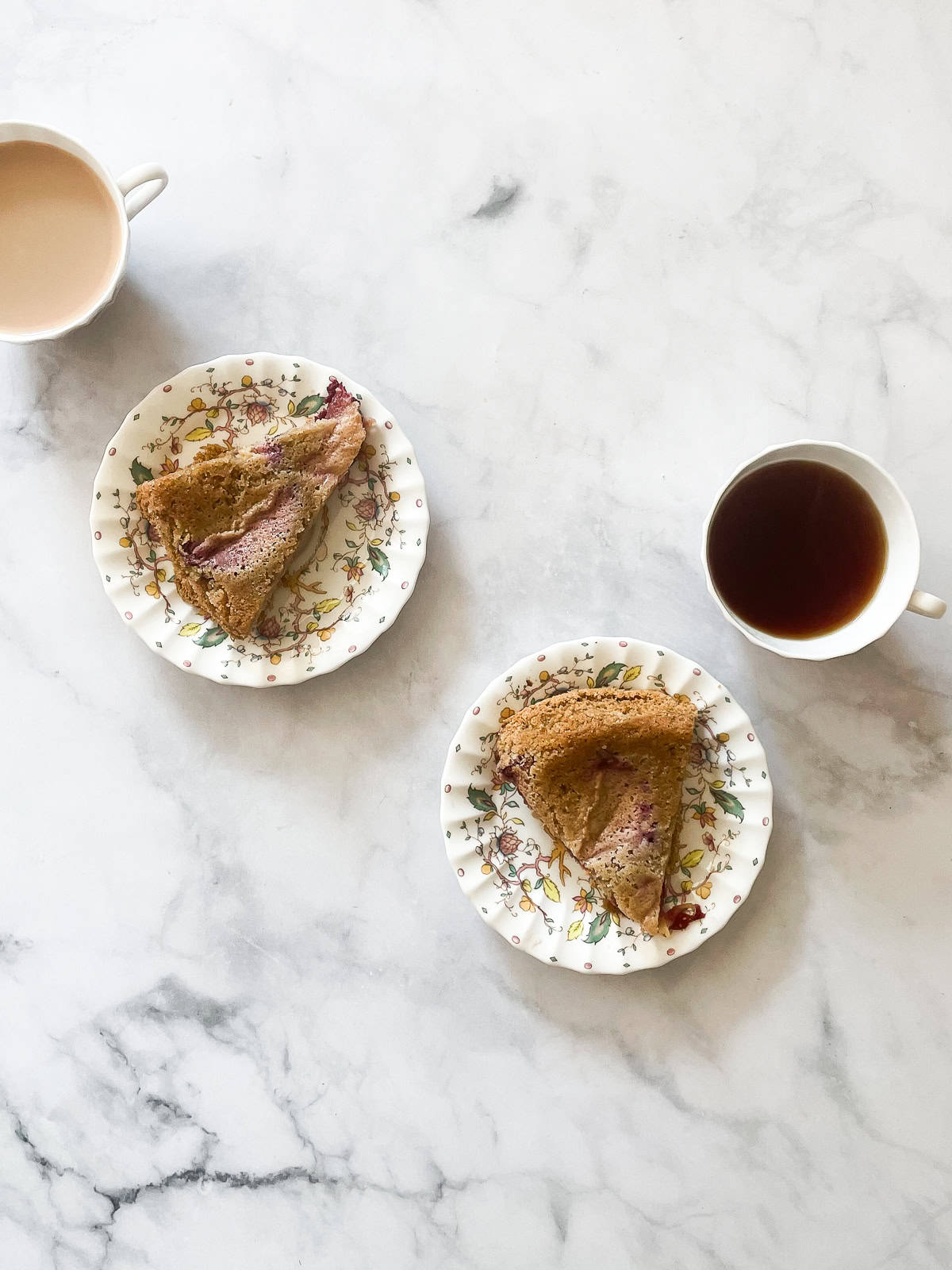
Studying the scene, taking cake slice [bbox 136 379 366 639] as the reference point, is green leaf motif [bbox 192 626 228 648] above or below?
below

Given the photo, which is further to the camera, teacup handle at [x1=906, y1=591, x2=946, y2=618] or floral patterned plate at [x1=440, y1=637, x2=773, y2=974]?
floral patterned plate at [x1=440, y1=637, x2=773, y2=974]

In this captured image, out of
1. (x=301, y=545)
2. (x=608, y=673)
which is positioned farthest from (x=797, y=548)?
(x=301, y=545)

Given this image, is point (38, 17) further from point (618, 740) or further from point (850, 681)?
point (850, 681)

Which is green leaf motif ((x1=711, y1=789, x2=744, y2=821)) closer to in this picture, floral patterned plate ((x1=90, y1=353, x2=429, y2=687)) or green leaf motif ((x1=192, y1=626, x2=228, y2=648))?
floral patterned plate ((x1=90, y1=353, x2=429, y2=687))

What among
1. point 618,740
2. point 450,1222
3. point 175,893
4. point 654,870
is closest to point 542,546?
point 618,740

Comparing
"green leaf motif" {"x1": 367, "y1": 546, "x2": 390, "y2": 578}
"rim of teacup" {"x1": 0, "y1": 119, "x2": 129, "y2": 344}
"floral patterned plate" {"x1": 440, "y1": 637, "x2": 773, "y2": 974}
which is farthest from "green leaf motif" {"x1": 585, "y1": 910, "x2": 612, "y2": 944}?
"rim of teacup" {"x1": 0, "y1": 119, "x2": 129, "y2": 344}

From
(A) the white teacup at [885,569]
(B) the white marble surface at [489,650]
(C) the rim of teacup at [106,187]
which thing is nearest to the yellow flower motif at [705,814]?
(B) the white marble surface at [489,650]

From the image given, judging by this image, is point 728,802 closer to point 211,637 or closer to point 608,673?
point 608,673
